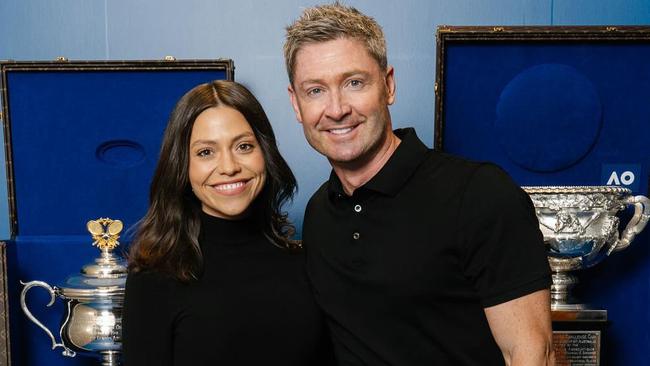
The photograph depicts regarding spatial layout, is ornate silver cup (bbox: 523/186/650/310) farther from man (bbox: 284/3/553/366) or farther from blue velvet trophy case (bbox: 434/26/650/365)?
man (bbox: 284/3/553/366)

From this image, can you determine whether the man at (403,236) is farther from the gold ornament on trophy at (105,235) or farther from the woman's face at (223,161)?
the gold ornament on trophy at (105,235)

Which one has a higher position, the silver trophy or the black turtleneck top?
the black turtleneck top

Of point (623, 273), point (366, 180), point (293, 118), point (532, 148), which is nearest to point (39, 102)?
point (293, 118)

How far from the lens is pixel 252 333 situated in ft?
4.68

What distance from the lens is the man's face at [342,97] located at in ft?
4.41

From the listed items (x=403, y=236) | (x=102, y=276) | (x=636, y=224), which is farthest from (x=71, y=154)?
(x=636, y=224)

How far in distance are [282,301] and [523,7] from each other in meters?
1.45

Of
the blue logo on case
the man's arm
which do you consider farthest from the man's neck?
the blue logo on case

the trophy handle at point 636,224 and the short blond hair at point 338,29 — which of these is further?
the trophy handle at point 636,224

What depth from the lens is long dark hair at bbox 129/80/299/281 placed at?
4.74 ft

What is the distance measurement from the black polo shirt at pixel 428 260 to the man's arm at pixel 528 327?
0.8 inches

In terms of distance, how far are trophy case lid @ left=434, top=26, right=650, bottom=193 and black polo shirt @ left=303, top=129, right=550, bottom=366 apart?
79 cm

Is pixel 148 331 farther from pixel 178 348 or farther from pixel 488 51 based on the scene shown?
pixel 488 51

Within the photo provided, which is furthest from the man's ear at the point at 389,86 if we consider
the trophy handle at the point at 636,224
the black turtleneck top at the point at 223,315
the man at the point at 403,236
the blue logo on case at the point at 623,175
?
the blue logo on case at the point at 623,175
